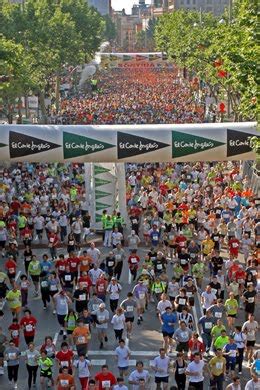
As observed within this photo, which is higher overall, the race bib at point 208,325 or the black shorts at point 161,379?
the race bib at point 208,325

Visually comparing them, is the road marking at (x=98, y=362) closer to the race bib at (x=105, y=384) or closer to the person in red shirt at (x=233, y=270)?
the race bib at (x=105, y=384)

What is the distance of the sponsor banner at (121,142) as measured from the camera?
22938mm

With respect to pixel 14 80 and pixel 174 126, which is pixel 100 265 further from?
pixel 14 80

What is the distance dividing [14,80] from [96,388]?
3081 cm

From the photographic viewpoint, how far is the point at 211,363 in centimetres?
1371

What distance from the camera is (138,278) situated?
1892cm

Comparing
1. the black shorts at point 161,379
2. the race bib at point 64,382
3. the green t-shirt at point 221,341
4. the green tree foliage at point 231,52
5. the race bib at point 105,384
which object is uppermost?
the green tree foliage at point 231,52

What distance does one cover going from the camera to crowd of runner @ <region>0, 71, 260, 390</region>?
1414cm

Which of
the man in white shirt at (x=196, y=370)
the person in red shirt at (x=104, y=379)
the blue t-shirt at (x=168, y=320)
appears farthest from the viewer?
the blue t-shirt at (x=168, y=320)

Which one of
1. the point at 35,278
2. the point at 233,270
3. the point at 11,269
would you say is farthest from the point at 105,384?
the point at 11,269

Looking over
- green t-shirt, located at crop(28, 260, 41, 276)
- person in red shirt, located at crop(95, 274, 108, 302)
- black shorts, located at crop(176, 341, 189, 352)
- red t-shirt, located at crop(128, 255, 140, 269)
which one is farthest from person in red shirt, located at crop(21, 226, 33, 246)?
black shorts, located at crop(176, 341, 189, 352)

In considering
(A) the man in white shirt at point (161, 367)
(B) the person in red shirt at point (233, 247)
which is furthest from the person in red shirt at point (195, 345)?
(B) the person in red shirt at point (233, 247)

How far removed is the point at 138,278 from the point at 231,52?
6924 mm

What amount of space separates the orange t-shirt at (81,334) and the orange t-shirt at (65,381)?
1.77 m
